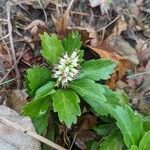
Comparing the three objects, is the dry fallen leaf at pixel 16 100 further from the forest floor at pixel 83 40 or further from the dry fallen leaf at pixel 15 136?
the dry fallen leaf at pixel 15 136

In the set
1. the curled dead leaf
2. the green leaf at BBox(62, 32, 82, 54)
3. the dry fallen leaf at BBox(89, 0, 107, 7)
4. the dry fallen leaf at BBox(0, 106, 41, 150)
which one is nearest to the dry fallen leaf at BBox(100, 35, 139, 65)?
the dry fallen leaf at BBox(89, 0, 107, 7)

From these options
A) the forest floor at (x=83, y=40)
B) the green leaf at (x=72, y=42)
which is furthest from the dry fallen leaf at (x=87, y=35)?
the green leaf at (x=72, y=42)

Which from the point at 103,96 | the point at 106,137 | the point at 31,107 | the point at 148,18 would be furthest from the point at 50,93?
the point at 148,18

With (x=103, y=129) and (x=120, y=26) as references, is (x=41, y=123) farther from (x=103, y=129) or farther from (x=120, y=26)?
(x=120, y=26)

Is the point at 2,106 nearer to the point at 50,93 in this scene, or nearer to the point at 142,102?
the point at 50,93

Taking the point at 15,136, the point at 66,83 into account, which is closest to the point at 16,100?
the point at 15,136

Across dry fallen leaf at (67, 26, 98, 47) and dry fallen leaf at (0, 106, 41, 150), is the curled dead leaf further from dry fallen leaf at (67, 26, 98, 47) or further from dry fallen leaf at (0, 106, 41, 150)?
dry fallen leaf at (0, 106, 41, 150)

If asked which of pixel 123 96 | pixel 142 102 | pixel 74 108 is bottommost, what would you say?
pixel 142 102

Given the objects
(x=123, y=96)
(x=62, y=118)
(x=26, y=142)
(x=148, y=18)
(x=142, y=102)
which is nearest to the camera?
(x=62, y=118)
